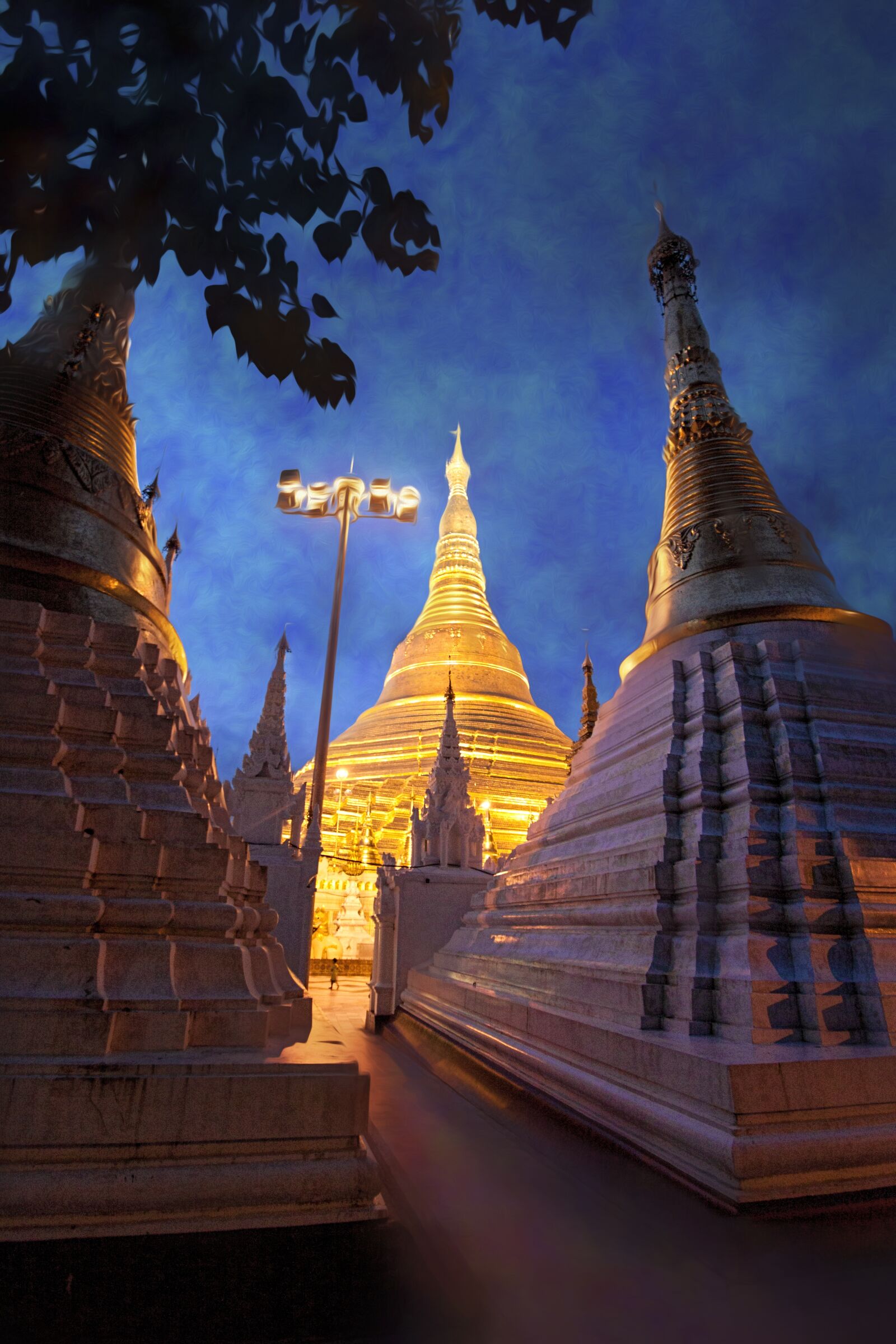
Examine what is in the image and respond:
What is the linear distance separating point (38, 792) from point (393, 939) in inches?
311

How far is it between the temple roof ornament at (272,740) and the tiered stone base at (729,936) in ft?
20.9

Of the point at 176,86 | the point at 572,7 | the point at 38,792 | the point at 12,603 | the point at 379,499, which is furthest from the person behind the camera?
the point at 379,499

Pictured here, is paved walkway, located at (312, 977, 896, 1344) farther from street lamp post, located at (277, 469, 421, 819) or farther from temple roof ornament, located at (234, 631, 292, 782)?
street lamp post, located at (277, 469, 421, 819)

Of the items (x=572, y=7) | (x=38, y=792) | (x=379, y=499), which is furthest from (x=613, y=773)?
(x=379, y=499)

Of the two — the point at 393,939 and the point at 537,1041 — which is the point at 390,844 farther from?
the point at 537,1041

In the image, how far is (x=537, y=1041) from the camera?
217 inches

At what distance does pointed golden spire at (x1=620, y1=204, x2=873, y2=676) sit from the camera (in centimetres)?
835

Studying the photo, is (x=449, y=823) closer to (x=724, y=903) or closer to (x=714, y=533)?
(x=714, y=533)

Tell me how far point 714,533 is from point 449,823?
6.55 meters

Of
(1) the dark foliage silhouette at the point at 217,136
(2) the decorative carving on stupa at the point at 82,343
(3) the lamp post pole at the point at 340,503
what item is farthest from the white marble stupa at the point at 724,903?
(3) the lamp post pole at the point at 340,503

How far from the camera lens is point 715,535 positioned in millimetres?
9102

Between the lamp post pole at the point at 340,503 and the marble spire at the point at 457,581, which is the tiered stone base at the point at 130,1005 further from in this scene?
the marble spire at the point at 457,581

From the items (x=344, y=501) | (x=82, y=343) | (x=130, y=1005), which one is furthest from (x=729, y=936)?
(x=344, y=501)

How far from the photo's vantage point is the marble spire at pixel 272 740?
43.2ft
